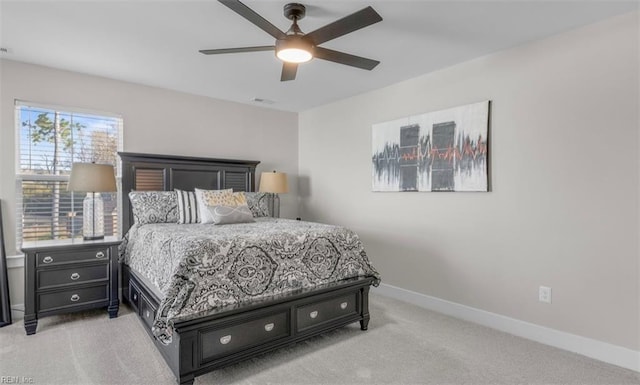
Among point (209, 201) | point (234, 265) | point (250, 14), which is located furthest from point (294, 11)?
point (209, 201)

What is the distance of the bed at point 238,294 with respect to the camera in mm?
2105

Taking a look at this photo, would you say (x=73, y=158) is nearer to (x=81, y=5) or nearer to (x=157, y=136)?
(x=157, y=136)

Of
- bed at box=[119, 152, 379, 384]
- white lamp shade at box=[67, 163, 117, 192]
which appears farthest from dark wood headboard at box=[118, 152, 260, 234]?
bed at box=[119, 152, 379, 384]

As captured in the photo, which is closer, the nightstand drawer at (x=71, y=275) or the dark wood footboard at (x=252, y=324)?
the dark wood footboard at (x=252, y=324)

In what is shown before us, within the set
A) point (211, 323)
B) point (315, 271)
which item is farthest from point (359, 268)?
point (211, 323)

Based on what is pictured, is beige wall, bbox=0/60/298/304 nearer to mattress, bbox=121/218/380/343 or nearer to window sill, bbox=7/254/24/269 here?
window sill, bbox=7/254/24/269

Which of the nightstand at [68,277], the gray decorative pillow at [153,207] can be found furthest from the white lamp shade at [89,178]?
the nightstand at [68,277]

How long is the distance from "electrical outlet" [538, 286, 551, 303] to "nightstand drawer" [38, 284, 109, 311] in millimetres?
3882

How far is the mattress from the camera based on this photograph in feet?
6.99

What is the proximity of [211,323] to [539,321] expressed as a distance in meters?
2.61

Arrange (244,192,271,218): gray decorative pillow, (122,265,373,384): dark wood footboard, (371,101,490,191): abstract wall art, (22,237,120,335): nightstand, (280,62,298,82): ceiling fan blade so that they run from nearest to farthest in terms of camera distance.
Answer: (122,265,373,384): dark wood footboard, (280,62,298,82): ceiling fan blade, (22,237,120,335): nightstand, (371,101,490,191): abstract wall art, (244,192,271,218): gray decorative pillow

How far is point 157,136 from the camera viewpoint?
13.4ft

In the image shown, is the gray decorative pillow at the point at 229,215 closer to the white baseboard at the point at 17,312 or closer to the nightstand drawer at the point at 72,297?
the nightstand drawer at the point at 72,297

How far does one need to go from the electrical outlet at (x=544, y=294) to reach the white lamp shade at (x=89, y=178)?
13.2 ft
